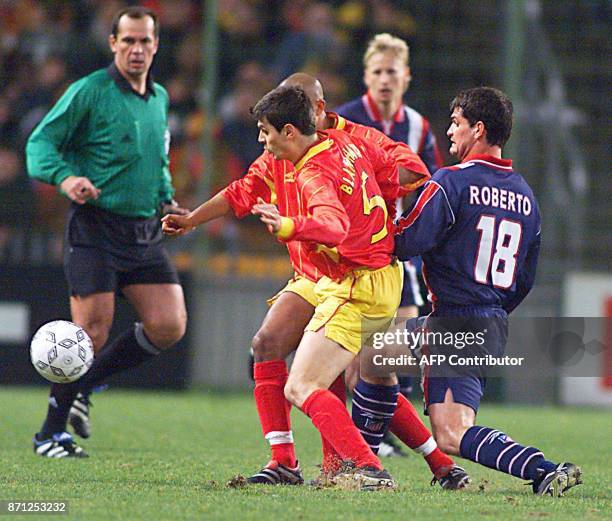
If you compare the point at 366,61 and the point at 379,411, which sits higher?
the point at 366,61

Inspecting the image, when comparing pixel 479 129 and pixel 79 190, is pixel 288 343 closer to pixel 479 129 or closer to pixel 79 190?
pixel 479 129

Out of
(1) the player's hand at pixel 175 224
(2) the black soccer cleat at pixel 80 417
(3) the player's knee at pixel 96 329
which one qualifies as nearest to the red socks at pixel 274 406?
(1) the player's hand at pixel 175 224

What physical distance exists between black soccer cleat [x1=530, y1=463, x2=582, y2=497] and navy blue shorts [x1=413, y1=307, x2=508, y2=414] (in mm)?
414

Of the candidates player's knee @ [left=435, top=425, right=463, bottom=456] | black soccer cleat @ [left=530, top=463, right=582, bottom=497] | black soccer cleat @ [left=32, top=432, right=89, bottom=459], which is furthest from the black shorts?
black soccer cleat @ [left=530, top=463, right=582, bottom=497]

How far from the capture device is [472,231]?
5324 mm

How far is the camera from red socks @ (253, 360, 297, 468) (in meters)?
5.43

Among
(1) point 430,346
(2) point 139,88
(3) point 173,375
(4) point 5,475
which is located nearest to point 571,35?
(3) point 173,375

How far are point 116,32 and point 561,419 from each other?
5007 millimetres

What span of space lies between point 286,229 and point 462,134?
120 centimetres

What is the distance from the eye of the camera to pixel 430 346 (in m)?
5.43

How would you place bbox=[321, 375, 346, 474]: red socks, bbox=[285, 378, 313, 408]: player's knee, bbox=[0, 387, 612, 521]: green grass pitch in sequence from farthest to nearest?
bbox=[321, 375, 346, 474]: red socks → bbox=[285, 378, 313, 408]: player's knee → bbox=[0, 387, 612, 521]: green grass pitch

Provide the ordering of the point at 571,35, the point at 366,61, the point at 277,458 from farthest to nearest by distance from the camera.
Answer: the point at 571,35 < the point at 366,61 < the point at 277,458

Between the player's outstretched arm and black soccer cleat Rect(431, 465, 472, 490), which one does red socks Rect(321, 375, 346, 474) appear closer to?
black soccer cleat Rect(431, 465, 472, 490)

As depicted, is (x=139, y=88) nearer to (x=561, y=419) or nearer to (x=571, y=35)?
(x=561, y=419)
